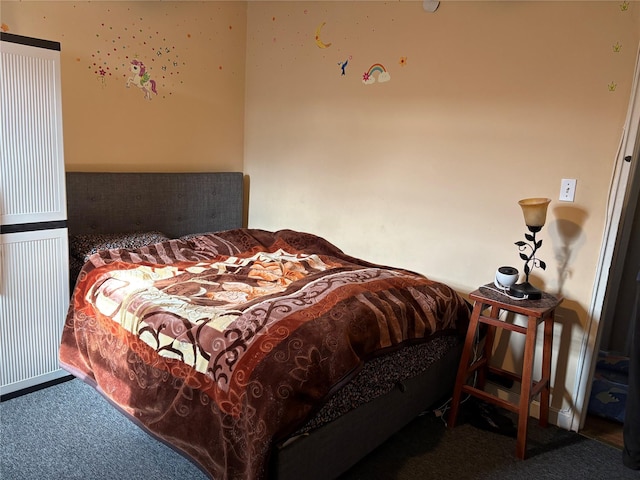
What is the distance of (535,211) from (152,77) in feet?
8.29

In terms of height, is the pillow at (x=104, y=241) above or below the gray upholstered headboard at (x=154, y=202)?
below

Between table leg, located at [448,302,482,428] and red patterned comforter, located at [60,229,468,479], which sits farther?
table leg, located at [448,302,482,428]

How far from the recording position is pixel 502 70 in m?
2.48

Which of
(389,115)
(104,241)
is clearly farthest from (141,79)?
(389,115)

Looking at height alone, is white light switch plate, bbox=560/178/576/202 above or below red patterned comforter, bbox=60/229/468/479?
above

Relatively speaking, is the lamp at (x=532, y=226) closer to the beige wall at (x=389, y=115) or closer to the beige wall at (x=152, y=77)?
the beige wall at (x=389, y=115)

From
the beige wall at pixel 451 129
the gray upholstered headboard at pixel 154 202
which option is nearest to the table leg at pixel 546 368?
the beige wall at pixel 451 129

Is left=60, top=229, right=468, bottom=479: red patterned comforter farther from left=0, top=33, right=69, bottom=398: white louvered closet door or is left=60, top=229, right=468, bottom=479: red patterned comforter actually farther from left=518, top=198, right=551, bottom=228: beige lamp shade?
left=518, top=198, right=551, bottom=228: beige lamp shade

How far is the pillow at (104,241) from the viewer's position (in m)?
2.61

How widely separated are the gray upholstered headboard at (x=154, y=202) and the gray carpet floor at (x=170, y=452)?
1054 mm

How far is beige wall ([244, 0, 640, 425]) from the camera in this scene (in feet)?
7.42

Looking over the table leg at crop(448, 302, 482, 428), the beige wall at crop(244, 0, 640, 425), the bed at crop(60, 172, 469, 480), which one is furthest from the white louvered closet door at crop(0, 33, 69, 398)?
the table leg at crop(448, 302, 482, 428)

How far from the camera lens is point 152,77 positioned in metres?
3.15

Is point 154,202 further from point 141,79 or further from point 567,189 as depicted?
point 567,189
